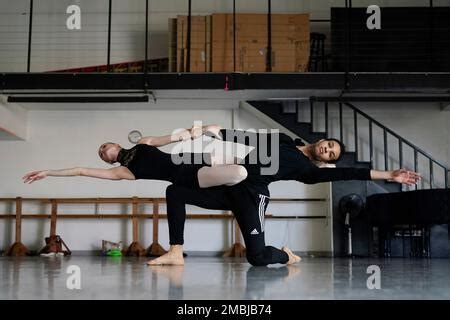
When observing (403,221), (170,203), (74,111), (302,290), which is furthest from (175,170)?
(74,111)

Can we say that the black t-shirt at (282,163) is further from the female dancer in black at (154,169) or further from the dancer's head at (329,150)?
the female dancer in black at (154,169)

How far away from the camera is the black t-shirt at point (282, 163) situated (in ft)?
11.8

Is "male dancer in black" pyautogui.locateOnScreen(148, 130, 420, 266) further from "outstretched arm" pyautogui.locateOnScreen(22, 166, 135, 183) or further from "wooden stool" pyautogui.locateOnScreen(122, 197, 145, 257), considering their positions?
"wooden stool" pyautogui.locateOnScreen(122, 197, 145, 257)

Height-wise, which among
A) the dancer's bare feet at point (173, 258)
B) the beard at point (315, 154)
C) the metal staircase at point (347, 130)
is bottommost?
the dancer's bare feet at point (173, 258)

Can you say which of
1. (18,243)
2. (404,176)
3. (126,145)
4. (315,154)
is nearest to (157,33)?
(126,145)

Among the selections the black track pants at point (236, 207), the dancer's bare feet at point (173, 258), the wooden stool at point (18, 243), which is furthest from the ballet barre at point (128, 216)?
the black track pants at point (236, 207)

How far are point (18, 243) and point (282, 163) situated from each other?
5517 mm

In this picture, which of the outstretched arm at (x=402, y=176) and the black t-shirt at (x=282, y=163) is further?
the black t-shirt at (x=282, y=163)

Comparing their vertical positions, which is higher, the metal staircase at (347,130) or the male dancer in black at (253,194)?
the metal staircase at (347,130)

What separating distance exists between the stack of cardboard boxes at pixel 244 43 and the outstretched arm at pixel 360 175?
400cm

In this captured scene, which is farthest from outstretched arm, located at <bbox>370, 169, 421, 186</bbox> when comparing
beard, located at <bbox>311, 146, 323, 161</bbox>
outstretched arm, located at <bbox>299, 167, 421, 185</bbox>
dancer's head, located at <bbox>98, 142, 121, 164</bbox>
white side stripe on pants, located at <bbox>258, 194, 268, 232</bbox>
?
dancer's head, located at <bbox>98, 142, 121, 164</bbox>

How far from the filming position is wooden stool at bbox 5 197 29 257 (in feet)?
26.4

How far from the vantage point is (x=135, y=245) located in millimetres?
8109

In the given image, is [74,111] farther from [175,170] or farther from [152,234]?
[175,170]
